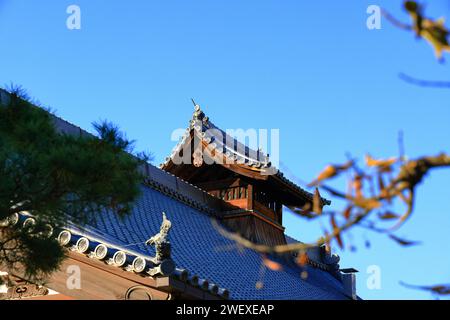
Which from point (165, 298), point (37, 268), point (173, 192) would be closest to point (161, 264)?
point (165, 298)

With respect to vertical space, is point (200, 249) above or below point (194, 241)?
below

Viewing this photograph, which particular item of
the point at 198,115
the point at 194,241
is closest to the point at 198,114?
the point at 198,115

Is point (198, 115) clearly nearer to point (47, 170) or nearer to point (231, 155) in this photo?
point (231, 155)

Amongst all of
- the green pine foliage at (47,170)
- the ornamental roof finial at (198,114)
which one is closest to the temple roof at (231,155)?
the ornamental roof finial at (198,114)

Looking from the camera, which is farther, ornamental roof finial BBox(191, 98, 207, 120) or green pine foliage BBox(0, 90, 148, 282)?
ornamental roof finial BBox(191, 98, 207, 120)

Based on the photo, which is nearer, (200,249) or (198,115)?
(200,249)

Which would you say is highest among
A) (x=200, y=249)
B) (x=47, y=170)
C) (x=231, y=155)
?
(x=231, y=155)

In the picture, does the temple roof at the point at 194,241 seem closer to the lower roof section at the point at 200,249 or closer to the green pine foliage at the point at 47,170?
the lower roof section at the point at 200,249

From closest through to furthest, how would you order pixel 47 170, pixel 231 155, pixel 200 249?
pixel 47 170 < pixel 200 249 < pixel 231 155

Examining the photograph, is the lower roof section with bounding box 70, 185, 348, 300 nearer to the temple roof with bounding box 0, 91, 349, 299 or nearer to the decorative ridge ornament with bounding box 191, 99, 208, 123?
the temple roof with bounding box 0, 91, 349, 299

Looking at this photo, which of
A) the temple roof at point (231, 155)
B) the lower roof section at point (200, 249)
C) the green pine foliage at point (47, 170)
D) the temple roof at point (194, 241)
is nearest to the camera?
the green pine foliage at point (47, 170)

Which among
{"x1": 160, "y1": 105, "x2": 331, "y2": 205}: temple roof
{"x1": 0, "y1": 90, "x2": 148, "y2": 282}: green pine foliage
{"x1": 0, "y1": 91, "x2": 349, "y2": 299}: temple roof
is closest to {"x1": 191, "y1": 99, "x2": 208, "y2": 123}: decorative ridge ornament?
{"x1": 160, "y1": 105, "x2": 331, "y2": 205}: temple roof
